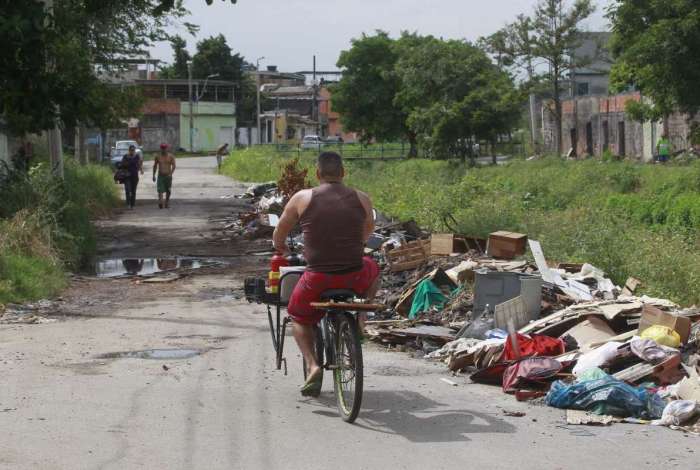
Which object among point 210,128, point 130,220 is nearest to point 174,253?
point 130,220

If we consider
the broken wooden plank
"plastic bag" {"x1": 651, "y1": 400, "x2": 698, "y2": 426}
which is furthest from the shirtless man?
"plastic bag" {"x1": 651, "y1": 400, "x2": 698, "y2": 426}

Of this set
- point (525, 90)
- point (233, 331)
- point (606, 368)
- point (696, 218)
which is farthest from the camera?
point (525, 90)

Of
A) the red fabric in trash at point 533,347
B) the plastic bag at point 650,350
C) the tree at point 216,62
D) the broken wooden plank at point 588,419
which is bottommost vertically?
the broken wooden plank at point 588,419

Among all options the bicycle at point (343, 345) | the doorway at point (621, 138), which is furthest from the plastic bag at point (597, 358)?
the doorway at point (621, 138)

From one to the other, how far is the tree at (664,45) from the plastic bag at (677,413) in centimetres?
2593

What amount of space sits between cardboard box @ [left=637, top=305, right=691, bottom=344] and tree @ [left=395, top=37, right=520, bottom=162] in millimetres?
46964

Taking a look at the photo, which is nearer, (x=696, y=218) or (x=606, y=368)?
(x=606, y=368)

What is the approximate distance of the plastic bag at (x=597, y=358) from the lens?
28.0 ft

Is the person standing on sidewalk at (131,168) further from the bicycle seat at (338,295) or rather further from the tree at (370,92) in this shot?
the tree at (370,92)

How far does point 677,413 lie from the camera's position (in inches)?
291

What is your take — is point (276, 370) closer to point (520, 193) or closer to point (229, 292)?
point (229, 292)

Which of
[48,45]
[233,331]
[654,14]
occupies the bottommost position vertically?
[233,331]

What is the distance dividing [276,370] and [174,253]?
37.7 ft

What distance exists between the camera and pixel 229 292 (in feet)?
50.0
